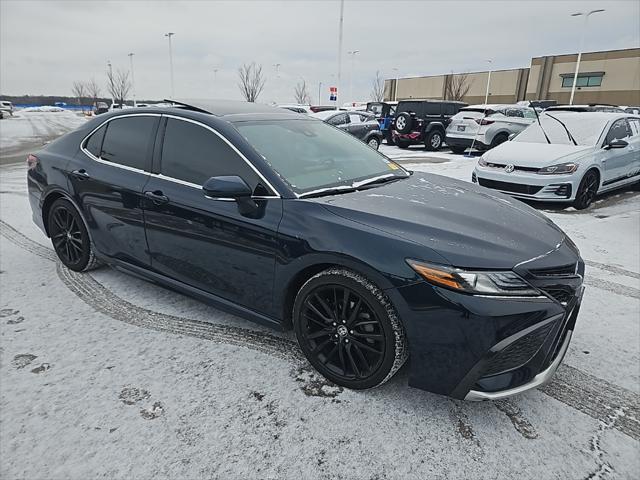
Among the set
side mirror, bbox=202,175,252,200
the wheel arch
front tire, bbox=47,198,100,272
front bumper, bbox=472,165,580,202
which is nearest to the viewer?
the wheel arch

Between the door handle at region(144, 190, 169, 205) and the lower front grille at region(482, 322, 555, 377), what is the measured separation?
228cm

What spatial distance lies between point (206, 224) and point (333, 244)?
3.12ft

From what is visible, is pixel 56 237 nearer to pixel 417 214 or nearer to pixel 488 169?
pixel 417 214

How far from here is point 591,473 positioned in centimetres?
195

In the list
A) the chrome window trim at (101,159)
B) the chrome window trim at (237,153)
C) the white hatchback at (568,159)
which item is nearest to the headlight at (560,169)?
the white hatchback at (568,159)

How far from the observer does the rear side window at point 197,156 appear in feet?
9.04

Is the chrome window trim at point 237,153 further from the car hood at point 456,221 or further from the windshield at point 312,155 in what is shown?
the car hood at point 456,221

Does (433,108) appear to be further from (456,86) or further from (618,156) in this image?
(456,86)

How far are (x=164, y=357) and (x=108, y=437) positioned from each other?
69 cm

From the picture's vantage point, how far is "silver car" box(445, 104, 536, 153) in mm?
12648

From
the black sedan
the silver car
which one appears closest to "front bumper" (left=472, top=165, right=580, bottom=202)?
the silver car

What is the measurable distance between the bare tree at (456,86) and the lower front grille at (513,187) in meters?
51.8

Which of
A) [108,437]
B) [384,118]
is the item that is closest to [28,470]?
[108,437]

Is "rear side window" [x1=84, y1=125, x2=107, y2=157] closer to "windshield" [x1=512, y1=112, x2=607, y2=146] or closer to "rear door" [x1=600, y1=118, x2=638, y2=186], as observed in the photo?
"windshield" [x1=512, y1=112, x2=607, y2=146]
